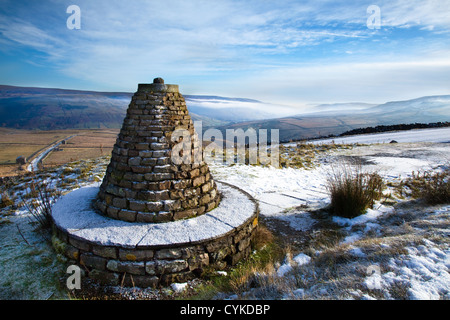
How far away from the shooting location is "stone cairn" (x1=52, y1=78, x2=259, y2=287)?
3623 millimetres

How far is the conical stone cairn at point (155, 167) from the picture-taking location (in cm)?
418

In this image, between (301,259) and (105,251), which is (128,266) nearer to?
(105,251)

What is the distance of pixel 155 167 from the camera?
421 cm

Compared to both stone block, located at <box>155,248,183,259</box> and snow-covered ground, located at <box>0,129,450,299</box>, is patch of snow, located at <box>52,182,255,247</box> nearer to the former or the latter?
stone block, located at <box>155,248,183,259</box>

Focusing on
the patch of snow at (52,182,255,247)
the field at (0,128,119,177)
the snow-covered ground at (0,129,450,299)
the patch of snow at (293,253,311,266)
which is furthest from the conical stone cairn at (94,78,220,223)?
the field at (0,128,119,177)

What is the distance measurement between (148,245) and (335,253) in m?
2.87

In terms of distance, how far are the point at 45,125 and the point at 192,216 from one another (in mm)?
126629

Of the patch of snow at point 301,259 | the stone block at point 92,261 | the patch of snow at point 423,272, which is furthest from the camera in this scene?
the patch of snow at point 301,259

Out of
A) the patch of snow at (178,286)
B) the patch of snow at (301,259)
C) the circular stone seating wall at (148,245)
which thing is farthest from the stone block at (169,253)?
the patch of snow at (301,259)

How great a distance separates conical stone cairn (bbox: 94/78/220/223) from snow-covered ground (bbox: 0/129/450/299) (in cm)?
Answer: 129

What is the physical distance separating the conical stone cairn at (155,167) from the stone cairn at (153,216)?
0.7 inches

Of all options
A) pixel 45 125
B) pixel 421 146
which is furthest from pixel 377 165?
pixel 45 125

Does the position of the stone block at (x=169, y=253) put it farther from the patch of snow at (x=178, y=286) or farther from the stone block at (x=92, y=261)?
the stone block at (x=92, y=261)

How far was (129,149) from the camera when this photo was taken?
14.1ft
